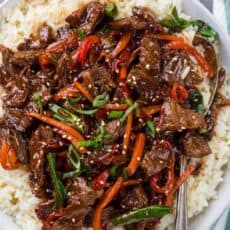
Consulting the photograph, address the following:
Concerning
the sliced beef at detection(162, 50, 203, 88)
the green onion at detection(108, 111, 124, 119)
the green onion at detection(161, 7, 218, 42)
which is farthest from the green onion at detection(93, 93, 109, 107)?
the green onion at detection(161, 7, 218, 42)

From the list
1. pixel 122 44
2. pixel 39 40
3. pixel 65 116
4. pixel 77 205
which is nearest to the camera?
pixel 77 205

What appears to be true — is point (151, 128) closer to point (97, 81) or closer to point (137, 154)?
point (137, 154)

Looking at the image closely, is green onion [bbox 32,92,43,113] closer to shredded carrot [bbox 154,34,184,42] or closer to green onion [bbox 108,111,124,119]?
green onion [bbox 108,111,124,119]

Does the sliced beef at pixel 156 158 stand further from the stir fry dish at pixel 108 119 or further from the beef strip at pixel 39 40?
the beef strip at pixel 39 40

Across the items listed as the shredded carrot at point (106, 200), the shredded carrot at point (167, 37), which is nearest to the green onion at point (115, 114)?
the shredded carrot at point (106, 200)

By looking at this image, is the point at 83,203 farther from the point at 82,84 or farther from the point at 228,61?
the point at 228,61

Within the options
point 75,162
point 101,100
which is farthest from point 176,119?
point 75,162
